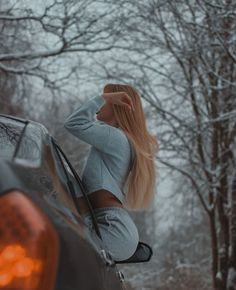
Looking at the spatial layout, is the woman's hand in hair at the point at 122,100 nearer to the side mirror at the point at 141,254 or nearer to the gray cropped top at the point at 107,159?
the gray cropped top at the point at 107,159

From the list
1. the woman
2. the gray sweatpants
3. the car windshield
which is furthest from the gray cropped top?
the car windshield

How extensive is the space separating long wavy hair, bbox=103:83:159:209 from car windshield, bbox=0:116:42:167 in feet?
3.48

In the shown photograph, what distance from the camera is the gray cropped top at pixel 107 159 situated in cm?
342

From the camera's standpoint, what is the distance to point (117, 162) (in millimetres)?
3506

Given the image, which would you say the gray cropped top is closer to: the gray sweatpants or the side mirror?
the gray sweatpants

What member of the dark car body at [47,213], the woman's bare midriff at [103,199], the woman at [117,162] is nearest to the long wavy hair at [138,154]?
the woman at [117,162]

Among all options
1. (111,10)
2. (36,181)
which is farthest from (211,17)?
(36,181)

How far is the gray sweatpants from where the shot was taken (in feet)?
10.3

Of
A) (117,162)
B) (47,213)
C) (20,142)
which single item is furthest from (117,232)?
(47,213)

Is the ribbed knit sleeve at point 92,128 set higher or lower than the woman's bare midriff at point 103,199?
higher

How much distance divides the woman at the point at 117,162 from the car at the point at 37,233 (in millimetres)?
856

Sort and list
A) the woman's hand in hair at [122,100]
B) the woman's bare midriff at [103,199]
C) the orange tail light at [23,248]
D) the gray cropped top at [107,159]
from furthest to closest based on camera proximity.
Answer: the woman's hand in hair at [122,100]
the gray cropped top at [107,159]
the woman's bare midriff at [103,199]
the orange tail light at [23,248]

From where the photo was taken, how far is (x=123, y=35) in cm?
1380

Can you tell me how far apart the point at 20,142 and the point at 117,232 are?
1.18 m
